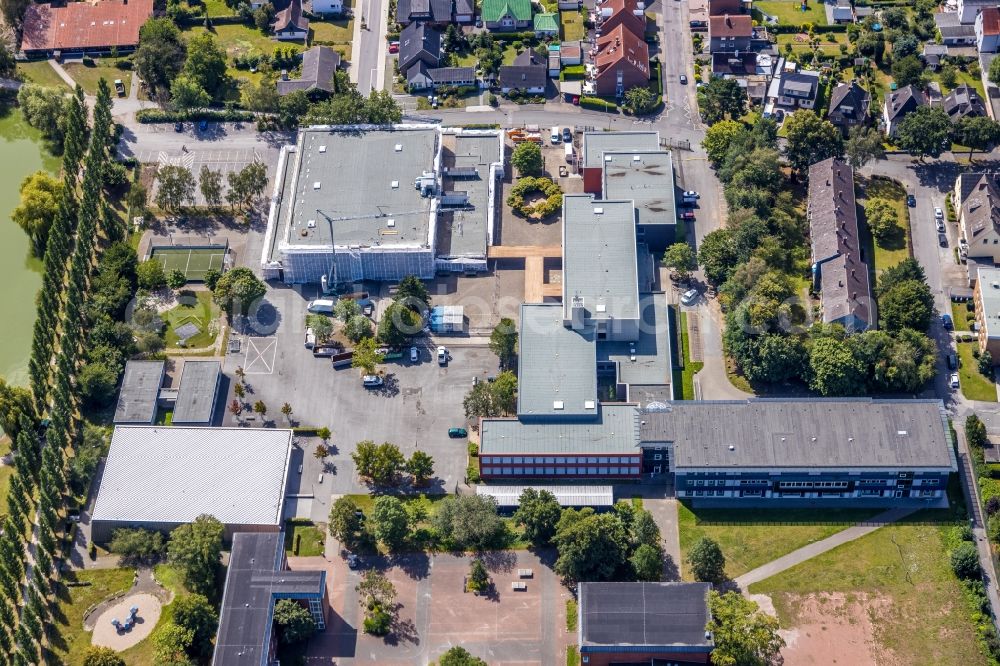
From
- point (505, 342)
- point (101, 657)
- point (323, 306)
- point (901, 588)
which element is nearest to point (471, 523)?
point (505, 342)

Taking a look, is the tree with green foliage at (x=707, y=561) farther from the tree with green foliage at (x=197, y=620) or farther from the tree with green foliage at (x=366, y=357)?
the tree with green foliage at (x=197, y=620)

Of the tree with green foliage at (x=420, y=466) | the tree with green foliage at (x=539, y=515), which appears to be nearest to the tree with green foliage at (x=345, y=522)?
the tree with green foliage at (x=420, y=466)

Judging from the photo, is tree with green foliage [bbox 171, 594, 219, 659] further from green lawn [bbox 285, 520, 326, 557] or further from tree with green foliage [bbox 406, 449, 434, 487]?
tree with green foliage [bbox 406, 449, 434, 487]

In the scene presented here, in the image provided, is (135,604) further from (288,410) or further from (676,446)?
(676,446)

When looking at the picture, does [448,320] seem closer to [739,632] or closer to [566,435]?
[566,435]

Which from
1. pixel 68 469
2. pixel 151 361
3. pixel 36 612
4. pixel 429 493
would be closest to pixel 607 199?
pixel 429 493

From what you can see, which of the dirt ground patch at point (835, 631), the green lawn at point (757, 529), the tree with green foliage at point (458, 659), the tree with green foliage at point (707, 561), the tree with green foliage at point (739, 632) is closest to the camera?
the tree with green foliage at point (739, 632)
